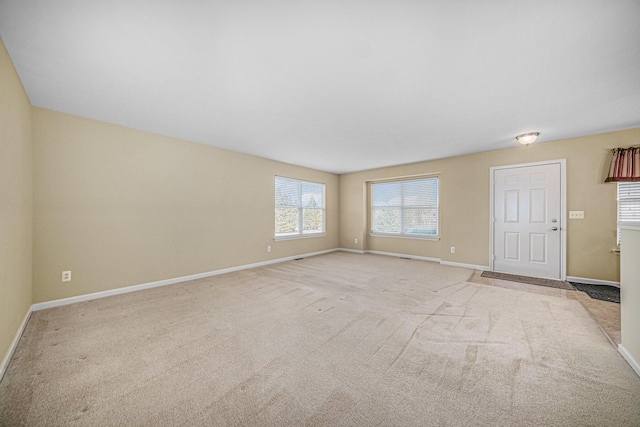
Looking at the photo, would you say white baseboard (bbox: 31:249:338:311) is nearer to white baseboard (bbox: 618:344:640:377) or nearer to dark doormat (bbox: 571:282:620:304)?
white baseboard (bbox: 618:344:640:377)

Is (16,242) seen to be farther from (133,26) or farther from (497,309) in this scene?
(497,309)

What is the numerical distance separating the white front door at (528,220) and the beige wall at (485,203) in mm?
151

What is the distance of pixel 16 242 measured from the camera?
2.20 metres

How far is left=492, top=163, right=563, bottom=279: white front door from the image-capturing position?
4156 mm

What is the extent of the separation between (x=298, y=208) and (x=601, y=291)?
551 centimetres

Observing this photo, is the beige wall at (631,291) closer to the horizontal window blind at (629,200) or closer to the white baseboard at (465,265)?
the horizontal window blind at (629,200)

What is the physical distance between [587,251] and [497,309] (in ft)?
8.19

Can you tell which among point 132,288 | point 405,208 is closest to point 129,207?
point 132,288

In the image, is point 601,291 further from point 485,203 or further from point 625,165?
point 485,203

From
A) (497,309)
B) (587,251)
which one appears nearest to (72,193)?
(497,309)

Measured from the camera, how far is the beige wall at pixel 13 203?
1.83 m

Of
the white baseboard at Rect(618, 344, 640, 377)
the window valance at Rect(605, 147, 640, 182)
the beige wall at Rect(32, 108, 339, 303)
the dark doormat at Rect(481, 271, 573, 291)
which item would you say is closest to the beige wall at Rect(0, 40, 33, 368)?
the beige wall at Rect(32, 108, 339, 303)

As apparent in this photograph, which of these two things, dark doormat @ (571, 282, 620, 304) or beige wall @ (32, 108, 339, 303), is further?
dark doormat @ (571, 282, 620, 304)

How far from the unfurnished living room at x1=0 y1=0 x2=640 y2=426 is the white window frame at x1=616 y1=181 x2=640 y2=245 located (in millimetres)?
19
